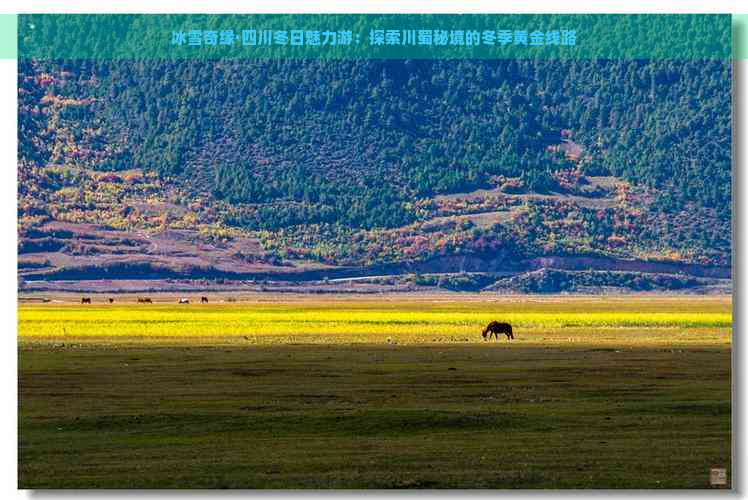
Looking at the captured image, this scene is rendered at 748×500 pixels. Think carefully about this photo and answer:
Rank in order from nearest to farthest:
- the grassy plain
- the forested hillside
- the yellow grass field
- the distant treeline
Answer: the grassy plain
the yellow grass field
the forested hillside
the distant treeline

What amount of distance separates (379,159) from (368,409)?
385ft

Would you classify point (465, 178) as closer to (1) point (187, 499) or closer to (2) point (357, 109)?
(2) point (357, 109)

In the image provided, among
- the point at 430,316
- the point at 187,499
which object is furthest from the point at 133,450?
the point at 430,316

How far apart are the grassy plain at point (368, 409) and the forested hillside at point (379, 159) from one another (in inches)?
2837

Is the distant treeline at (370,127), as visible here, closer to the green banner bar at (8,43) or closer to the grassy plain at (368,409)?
the grassy plain at (368,409)

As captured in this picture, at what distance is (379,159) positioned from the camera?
149 metres

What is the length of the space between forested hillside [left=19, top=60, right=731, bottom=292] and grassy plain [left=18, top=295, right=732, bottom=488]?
7206cm

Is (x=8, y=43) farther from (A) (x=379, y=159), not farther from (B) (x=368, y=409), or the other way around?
(A) (x=379, y=159)

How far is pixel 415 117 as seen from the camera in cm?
15550

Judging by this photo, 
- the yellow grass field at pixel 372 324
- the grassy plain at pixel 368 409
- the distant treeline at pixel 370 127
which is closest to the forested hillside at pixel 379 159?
the distant treeline at pixel 370 127

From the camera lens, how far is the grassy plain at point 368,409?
955 inches

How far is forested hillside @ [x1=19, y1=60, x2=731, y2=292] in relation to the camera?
137 meters

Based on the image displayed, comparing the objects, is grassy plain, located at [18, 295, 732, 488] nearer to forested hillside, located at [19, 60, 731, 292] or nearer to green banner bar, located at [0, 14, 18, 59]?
green banner bar, located at [0, 14, 18, 59]

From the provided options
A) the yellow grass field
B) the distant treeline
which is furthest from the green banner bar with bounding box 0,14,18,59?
the distant treeline
